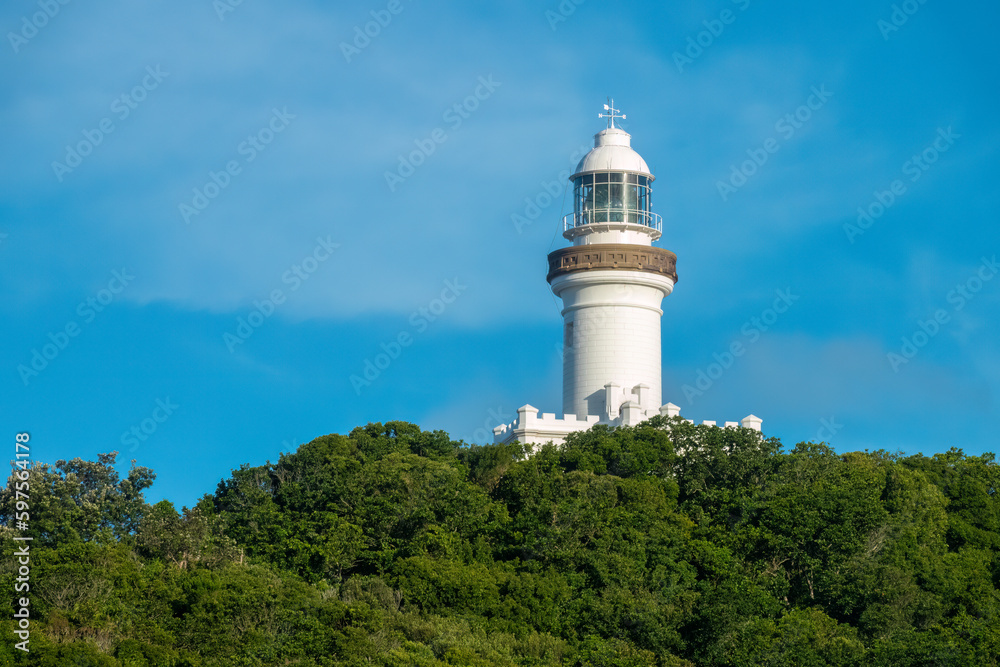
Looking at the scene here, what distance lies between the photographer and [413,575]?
52000mm

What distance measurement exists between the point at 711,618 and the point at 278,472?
51.9 ft

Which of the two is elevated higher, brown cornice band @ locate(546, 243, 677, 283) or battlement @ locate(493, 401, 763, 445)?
brown cornice band @ locate(546, 243, 677, 283)

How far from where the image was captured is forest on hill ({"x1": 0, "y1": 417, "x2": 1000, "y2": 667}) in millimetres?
49375

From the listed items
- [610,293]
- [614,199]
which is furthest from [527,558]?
[614,199]

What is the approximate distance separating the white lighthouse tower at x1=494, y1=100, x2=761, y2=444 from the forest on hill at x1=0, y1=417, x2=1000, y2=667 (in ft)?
9.87

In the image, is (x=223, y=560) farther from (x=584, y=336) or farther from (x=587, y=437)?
(x=584, y=336)

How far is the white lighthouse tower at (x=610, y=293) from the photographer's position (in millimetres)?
63688

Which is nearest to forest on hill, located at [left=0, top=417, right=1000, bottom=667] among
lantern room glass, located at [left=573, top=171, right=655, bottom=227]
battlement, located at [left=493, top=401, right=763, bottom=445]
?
battlement, located at [left=493, top=401, right=763, bottom=445]

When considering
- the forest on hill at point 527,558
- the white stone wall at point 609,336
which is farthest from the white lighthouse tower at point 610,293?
the forest on hill at point 527,558

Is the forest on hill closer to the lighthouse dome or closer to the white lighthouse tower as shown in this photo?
the white lighthouse tower

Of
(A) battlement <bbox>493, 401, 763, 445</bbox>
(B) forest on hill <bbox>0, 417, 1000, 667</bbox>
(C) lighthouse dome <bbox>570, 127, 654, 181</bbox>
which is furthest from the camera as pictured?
(C) lighthouse dome <bbox>570, 127, 654, 181</bbox>

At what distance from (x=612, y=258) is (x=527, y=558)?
14511 millimetres

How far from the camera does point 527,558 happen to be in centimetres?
5488

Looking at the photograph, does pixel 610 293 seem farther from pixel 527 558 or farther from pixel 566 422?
pixel 527 558
